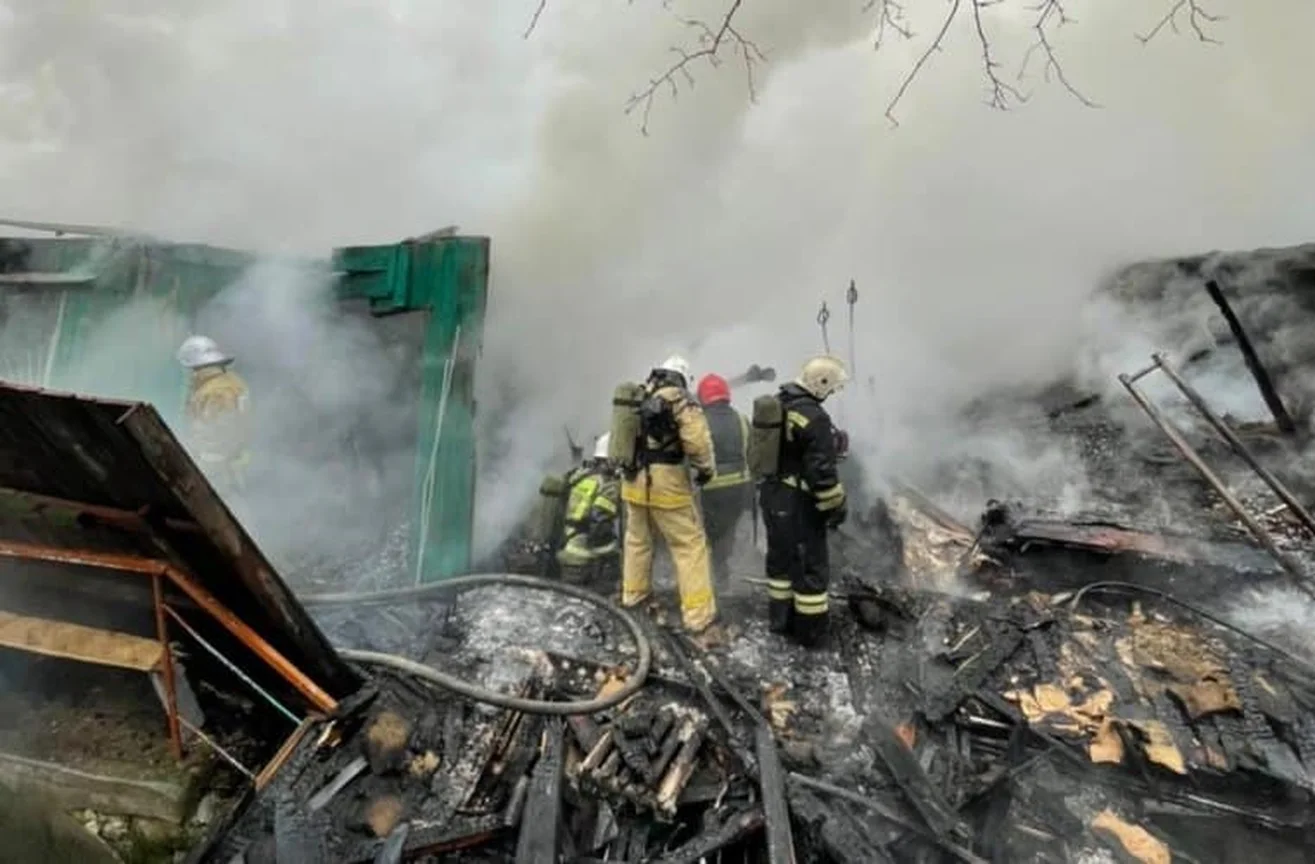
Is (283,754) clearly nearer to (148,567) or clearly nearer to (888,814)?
(148,567)

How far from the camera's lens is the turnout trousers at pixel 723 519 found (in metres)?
5.66

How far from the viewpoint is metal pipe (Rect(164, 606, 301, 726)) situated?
324 centimetres

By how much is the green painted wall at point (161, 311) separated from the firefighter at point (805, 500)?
7.67 feet

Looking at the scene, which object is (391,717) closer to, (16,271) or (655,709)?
(655,709)

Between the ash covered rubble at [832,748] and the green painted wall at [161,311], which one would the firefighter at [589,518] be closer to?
the ash covered rubble at [832,748]

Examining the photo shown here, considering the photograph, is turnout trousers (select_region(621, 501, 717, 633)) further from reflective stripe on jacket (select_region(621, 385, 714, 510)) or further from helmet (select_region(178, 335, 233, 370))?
helmet (select_region(178, 335, 233, 370))

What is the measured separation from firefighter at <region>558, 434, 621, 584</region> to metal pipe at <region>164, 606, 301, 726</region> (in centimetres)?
223

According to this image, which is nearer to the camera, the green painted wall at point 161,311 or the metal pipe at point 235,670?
the metal pipe at point 235,670

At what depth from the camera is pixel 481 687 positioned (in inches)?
158

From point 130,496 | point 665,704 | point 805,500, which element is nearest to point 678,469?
point 805,500

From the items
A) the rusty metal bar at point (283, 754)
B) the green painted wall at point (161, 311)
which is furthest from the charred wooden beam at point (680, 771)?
the green painted wall at point (161, 311)

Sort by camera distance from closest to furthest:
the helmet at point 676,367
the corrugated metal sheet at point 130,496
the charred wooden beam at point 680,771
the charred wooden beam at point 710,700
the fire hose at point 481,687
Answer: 1. the corrugated metal sheet at point 130,496
2. the charred wooden beam at point 680,771
3. the charred wooden beam at point 710,700
4. the fire hose at point 481,687
5. the helmet at point 676,367

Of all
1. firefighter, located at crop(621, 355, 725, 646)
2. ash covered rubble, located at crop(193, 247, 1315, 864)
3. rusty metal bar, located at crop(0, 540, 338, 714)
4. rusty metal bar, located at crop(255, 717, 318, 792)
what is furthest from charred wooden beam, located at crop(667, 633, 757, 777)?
rusty metal bar, located at crop(0, 540, 338, 714)

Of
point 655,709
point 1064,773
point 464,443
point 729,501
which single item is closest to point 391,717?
point 655,709
